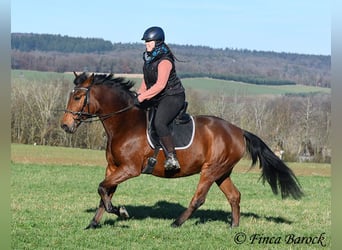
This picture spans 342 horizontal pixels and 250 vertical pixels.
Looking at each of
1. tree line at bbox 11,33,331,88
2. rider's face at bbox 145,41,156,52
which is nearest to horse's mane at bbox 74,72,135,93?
rider's face at bbox 145,41,156,52

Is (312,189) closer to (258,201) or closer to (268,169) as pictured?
(258,201)

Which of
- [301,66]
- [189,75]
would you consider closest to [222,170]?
[189,75]

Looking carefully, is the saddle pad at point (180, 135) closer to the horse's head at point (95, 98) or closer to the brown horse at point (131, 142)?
the brown horse at point (131, 142)

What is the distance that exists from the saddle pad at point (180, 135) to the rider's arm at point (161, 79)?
2.25 feet

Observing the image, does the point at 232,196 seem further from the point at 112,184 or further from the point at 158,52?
the point at 158,52

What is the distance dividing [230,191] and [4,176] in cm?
627

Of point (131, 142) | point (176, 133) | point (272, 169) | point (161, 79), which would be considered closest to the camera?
point (161, 79)

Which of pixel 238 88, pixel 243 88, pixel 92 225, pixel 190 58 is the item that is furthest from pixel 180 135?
pixel 243 88

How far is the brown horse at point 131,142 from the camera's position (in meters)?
8.84

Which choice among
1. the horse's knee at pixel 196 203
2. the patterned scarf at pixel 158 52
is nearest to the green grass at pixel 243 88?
the horse's knee at pixel 196 203

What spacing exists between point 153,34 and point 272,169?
Result: 3565 millimetres

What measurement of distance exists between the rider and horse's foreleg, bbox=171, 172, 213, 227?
0.64 m

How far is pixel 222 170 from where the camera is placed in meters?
9.47

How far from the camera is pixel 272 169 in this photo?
10234mm
